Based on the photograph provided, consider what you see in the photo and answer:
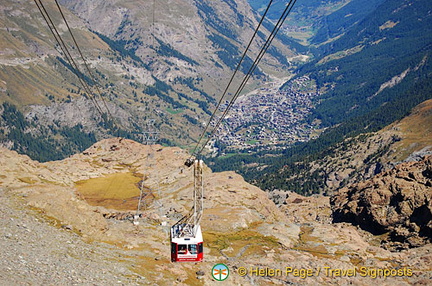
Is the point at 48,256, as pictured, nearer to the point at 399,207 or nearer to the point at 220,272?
the point at 220,272

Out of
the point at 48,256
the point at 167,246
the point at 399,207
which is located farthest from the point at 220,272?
the point at 399,207

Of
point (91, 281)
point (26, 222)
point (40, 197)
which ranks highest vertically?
point (40, 197)

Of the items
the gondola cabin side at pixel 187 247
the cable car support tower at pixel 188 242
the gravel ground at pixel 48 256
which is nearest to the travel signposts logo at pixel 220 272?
the cable car support tower at pixel 188 242

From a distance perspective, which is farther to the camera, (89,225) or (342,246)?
(342,246)

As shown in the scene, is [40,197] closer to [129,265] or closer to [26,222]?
[26,222]

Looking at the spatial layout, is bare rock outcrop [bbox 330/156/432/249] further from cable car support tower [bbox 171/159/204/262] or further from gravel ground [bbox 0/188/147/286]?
gravel ground [bbox 0/188/147/286]

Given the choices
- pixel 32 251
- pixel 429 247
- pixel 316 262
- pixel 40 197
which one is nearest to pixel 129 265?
pixel 32 251
